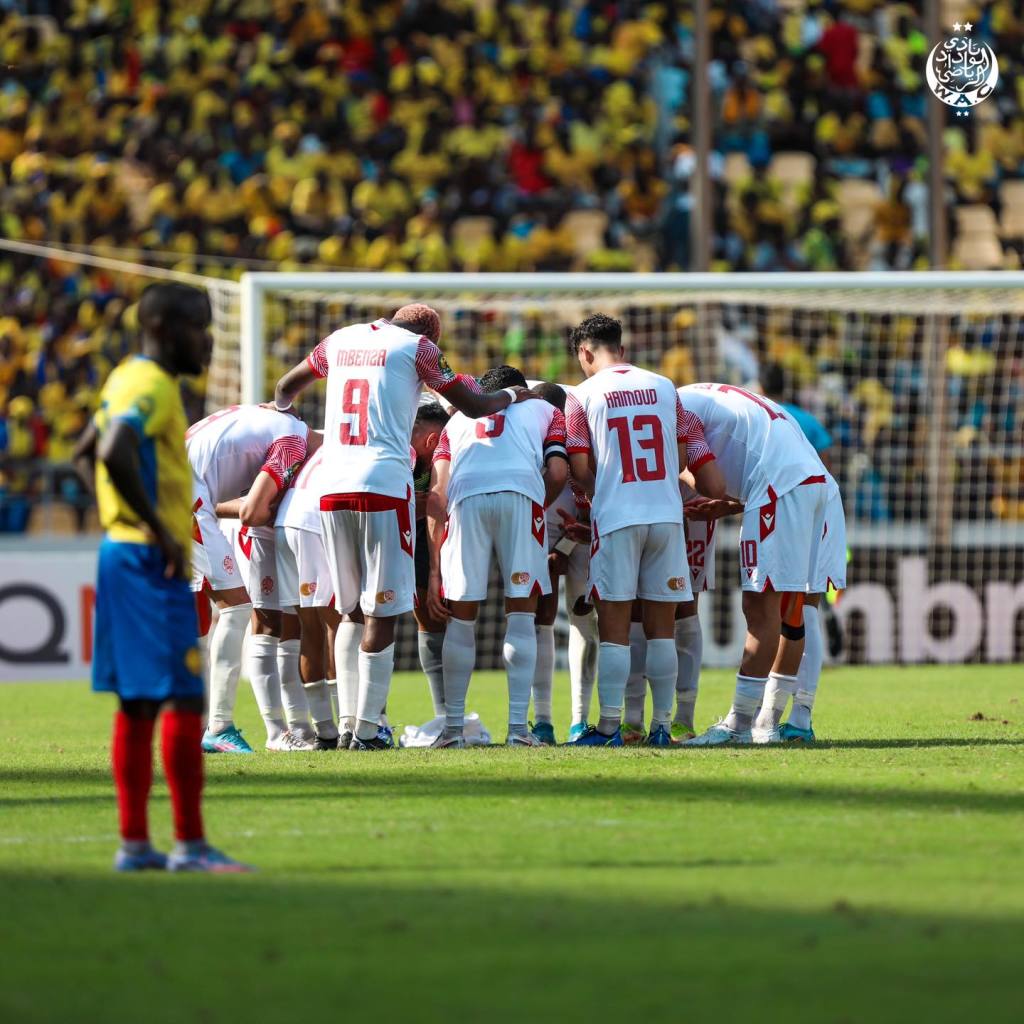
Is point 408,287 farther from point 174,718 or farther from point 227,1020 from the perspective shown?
point 227,1020

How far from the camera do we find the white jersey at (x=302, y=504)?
10.5 meters

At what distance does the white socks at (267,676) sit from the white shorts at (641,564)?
1.90 meters

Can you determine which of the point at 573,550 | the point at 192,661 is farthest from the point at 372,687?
A: the point at 192,661

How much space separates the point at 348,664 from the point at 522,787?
222 cm

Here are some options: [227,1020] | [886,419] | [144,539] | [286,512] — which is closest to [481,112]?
[886,419]

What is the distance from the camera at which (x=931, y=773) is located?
28.5ft

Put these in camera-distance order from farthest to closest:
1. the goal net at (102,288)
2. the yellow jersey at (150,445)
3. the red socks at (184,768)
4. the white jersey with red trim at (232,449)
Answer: the goal net at (102,288) < the white jersey with red trim at (232,449) < the yellow jersey at (150,445) < the red socks at (184,768)

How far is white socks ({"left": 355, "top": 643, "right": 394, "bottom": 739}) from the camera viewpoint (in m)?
9.84

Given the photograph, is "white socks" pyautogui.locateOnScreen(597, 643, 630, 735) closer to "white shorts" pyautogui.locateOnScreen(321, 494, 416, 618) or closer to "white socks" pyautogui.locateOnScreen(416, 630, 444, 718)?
"white shorts" pyautogui.locateOnScreen(321, 494, 416, 618)

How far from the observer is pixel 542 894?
223 inches

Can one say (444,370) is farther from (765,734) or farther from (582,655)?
(765,734)

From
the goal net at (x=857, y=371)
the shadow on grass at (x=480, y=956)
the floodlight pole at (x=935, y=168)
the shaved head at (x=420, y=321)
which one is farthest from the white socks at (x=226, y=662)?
the floodlight pole at (x=935, y=168)

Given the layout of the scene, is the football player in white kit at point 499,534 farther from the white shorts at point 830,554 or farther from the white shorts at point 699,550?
the white shorts at point 830,554

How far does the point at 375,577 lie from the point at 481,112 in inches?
708
